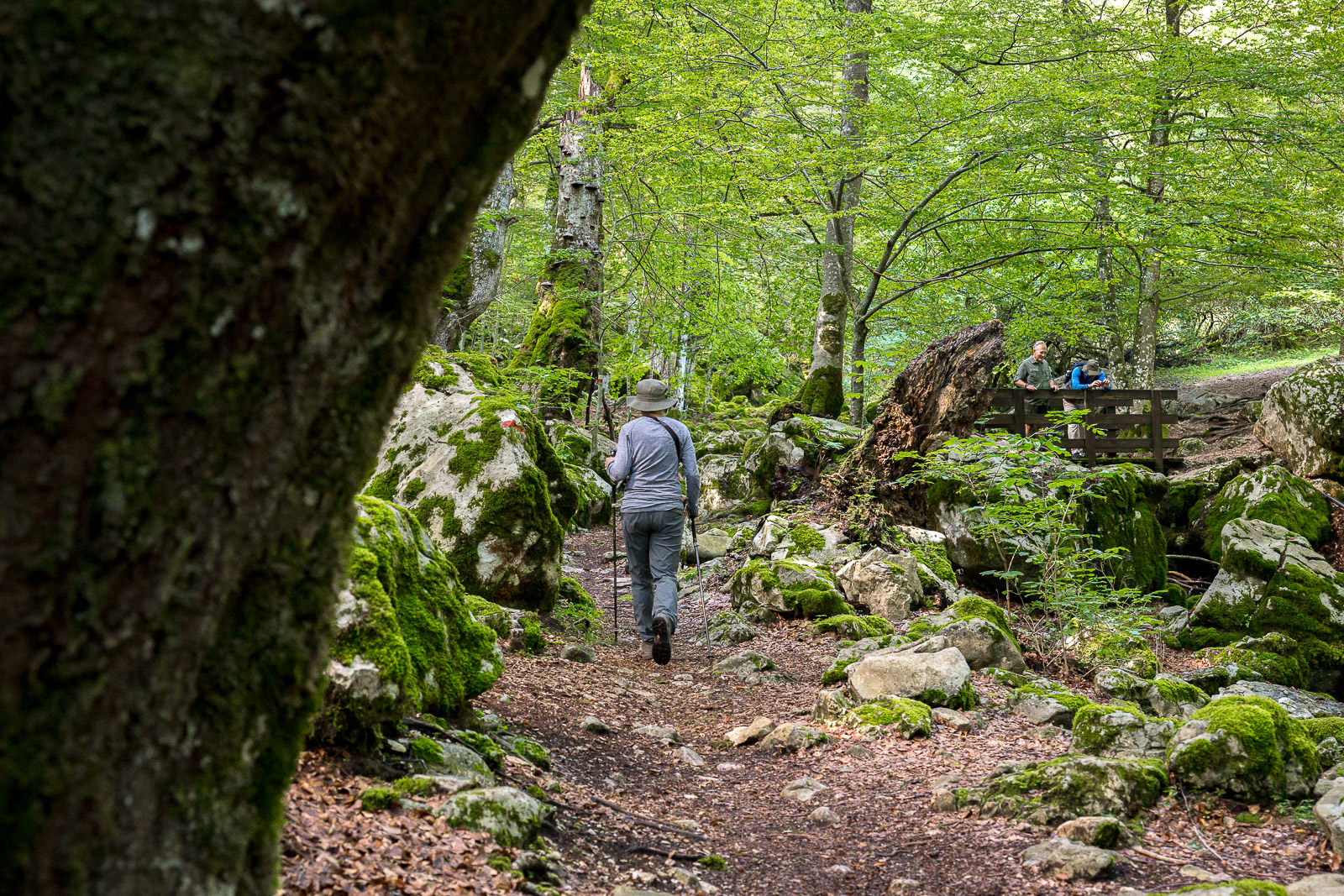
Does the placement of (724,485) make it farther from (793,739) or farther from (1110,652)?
(793,739)

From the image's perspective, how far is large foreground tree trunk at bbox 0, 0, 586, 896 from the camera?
39.3 inches

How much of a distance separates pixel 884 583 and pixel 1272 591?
3962mm

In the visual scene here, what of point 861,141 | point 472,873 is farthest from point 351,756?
point 861,141

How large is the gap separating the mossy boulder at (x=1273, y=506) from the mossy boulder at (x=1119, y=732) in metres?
6.47

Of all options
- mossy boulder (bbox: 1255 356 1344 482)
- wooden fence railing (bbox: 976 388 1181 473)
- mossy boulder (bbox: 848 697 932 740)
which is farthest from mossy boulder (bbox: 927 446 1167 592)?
mossy boulder (bbox: 848 697 932 740)

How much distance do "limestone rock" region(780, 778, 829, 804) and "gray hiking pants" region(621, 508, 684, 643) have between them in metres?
2.81

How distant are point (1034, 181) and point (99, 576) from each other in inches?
581

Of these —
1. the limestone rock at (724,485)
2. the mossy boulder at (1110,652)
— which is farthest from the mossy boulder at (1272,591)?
the limestone rock at (724,485)

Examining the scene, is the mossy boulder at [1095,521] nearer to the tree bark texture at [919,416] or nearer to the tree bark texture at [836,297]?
the tree bark texture at [919,416]

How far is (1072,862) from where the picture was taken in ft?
11.4

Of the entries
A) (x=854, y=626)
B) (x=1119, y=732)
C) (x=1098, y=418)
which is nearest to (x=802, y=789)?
(x=1119, y=732)

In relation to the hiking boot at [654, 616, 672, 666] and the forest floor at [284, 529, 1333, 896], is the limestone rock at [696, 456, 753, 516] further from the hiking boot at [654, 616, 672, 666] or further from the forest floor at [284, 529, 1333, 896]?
the forest floor at [284, 529, 1333, 896]

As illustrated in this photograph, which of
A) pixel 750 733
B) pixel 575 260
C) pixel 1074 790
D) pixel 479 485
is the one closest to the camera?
pixel 1074 790

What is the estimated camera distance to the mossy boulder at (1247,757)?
415cm
